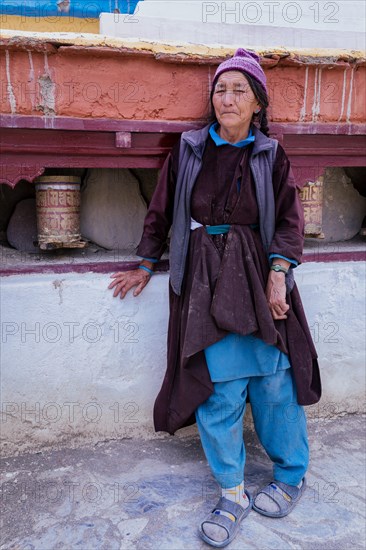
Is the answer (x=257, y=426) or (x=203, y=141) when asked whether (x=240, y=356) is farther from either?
(x=203, y=141)

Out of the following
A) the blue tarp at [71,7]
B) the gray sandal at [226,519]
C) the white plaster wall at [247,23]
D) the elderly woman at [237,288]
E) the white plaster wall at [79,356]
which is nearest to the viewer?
the gray sandal at [226,519]

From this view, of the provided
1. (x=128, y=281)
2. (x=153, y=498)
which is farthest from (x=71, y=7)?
(x=153, y=498)

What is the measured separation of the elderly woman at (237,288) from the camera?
2305 mm

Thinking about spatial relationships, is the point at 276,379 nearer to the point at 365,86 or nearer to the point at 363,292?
the point at 363,292

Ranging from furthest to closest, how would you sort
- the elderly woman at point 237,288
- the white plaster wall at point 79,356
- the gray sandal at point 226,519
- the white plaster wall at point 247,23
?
the white plaster wall at point 247,23 → the white plaster wall at point 79,356 → the elderly woman at point 237,288 → the gray sandal at point 226,519

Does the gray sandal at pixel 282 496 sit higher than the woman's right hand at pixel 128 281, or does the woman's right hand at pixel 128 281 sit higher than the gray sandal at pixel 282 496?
the woman's right hand at pixel 128 281

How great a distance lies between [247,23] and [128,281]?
5.97 feet

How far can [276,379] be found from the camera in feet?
8.02

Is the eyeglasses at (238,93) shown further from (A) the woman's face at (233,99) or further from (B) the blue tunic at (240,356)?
(B) the blue tunic at (240,356)

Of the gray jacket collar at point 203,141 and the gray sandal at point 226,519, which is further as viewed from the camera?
the gray jacket collar at point 203,141

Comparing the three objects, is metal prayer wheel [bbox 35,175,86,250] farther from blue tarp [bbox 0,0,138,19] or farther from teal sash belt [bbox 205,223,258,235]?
blue tarp [bbox 0,0,138,19]

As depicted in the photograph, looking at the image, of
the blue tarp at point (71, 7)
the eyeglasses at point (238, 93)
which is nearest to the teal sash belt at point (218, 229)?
the eyeglasses at point (238, 93)

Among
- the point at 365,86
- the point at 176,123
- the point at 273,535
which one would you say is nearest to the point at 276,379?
the point at 273,535

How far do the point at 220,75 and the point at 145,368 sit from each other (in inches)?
61.4
